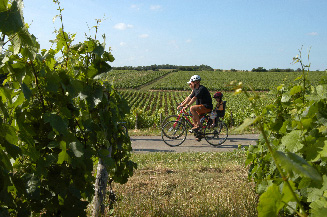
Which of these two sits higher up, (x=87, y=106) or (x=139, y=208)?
(x=87, y=106)

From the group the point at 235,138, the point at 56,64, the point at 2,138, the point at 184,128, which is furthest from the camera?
the point at 235,138

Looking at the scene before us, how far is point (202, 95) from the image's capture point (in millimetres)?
9422

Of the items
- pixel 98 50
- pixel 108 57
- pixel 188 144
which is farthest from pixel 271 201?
pixel 188 144

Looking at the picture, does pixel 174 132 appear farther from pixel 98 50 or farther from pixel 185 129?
pixel 98 50

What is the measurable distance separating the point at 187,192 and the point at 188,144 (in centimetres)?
659

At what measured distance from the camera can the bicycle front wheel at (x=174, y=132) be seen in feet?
34.1

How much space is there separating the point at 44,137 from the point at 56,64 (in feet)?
2.23

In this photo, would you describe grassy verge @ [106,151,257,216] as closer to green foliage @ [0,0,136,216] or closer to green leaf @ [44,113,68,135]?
green foliage @ [0,0,136,216]

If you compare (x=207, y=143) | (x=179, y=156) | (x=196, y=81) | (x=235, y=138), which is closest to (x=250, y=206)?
(x=179, y=156)

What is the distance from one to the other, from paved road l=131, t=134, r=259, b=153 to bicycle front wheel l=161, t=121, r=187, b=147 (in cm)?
21

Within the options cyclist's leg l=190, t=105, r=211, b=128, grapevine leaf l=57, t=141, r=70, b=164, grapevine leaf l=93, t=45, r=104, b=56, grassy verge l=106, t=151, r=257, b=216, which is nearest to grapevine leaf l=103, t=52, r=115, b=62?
grapevine leaf l=93, t=45, r=104, b=56

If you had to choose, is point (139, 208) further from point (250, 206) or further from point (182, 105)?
point (182, 105)

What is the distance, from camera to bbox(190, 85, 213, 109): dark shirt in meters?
9.28

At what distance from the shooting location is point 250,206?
11.5 feet
